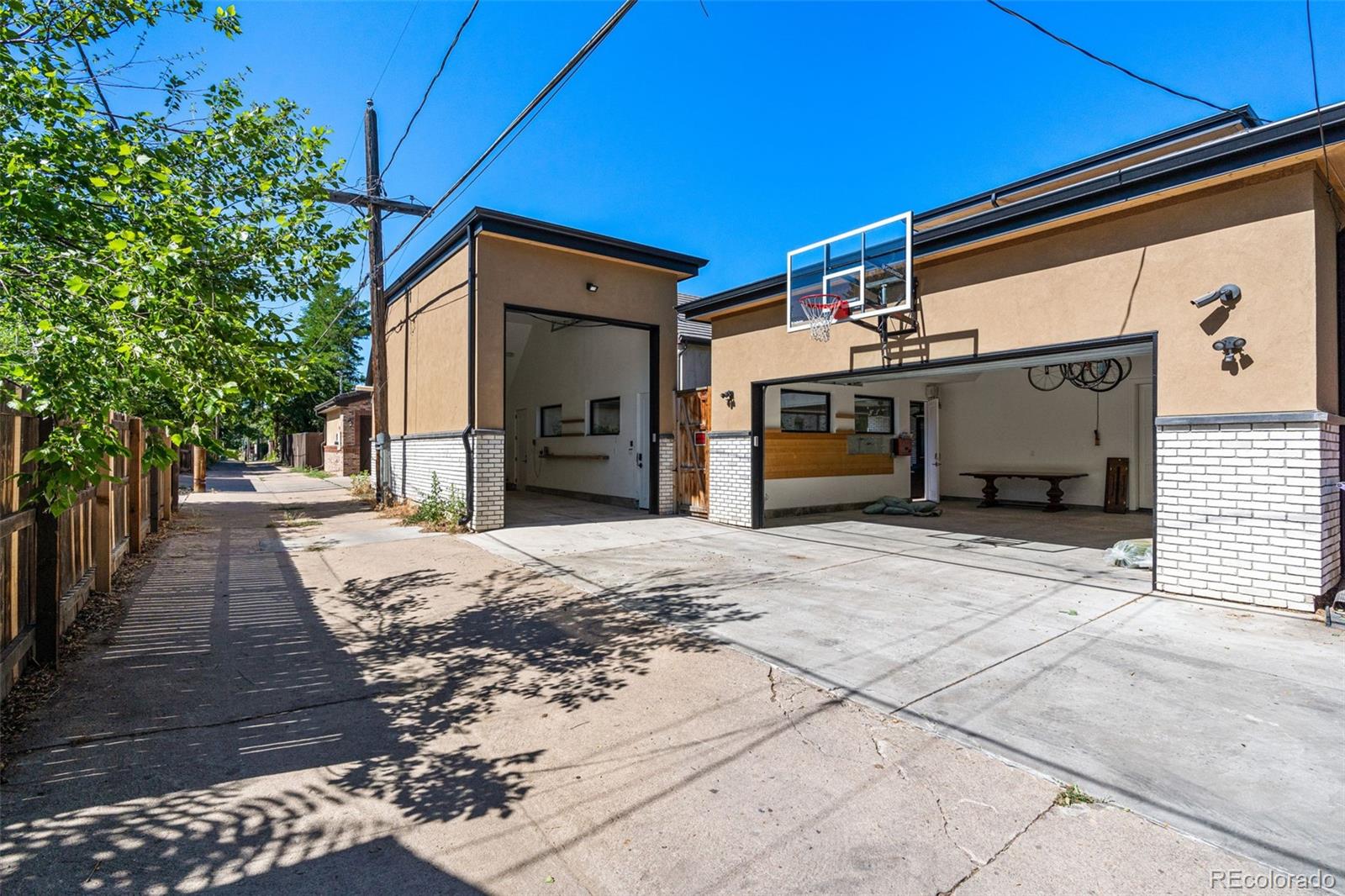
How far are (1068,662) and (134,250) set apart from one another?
18.3 ft

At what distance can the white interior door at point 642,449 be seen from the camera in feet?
38.7

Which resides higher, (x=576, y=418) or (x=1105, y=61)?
(x=1105, y=61)

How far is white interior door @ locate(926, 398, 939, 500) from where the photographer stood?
1312cm

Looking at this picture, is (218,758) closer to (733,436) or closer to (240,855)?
(240,855)

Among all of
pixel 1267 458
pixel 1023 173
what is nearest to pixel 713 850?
pixel 1267 458

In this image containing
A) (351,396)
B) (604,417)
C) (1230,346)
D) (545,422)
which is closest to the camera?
(1230,346)

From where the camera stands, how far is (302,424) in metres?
34.8

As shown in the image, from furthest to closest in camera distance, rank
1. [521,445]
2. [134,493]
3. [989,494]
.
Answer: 1. [521,445]
2. [989,494]
3. [134,493]

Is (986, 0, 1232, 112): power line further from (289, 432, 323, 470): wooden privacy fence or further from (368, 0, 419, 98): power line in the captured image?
(289, 432, 323, 470): wooden privacy fence

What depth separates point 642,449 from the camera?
12.0m

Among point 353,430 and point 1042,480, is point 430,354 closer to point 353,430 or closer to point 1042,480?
point 353,430

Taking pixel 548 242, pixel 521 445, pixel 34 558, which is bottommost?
pixel 34 558

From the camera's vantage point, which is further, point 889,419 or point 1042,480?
point 889,419

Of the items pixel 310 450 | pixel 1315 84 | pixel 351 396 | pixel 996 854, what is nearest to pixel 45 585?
pixel 996 854
